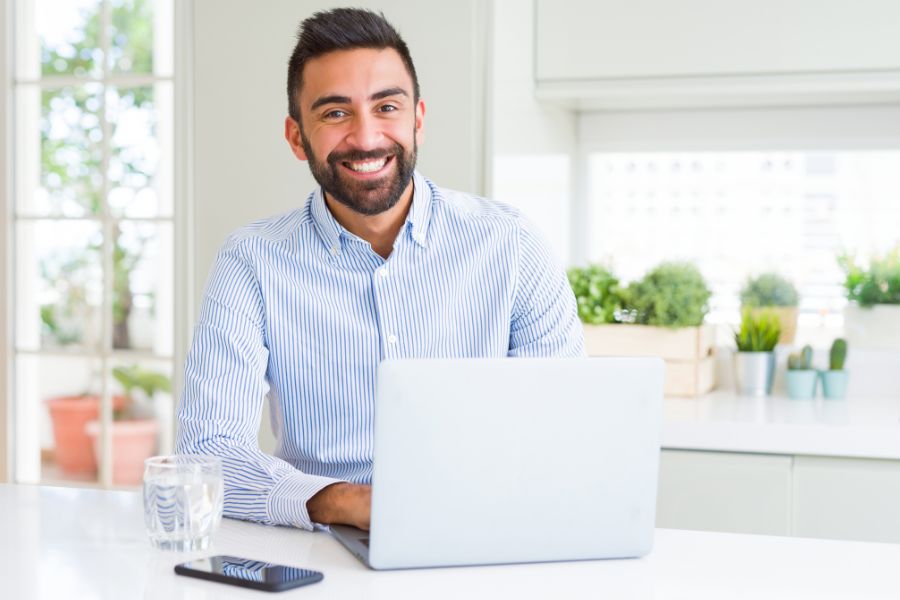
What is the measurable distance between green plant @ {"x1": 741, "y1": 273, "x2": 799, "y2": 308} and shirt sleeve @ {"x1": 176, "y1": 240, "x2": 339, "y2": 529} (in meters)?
1.72

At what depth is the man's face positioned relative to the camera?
72.3 inches

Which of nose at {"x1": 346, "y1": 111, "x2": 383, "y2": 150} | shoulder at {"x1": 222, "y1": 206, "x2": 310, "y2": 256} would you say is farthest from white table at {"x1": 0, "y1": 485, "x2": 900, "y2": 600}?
nose at {"x1": 346, "y1": 111, "x2": 383, "y2": 150}

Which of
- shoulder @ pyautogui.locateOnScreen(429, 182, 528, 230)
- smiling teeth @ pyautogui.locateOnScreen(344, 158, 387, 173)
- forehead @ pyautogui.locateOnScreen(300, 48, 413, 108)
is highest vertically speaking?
forehead @ pyautogui.locateOnScreen(300, 48, 413, 108)

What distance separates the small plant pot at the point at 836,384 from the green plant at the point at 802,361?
5 centimetres

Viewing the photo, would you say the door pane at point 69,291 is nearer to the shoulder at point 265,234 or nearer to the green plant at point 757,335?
the green plant at point 757,335

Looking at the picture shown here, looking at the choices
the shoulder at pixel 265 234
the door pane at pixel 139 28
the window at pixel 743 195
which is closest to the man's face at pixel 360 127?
the shoulder at pixel 265 234

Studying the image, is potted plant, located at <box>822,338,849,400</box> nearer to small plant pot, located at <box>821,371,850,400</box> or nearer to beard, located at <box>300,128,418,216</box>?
small plant pot, located at <box>821,371,850,400</box>

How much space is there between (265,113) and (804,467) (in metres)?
1.55

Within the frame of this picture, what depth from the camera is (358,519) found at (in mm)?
1389

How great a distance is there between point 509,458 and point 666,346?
166 centimetres

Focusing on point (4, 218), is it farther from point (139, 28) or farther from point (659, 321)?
point (139, 28)

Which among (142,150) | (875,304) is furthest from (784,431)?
(142,150)

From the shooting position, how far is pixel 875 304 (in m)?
3.00

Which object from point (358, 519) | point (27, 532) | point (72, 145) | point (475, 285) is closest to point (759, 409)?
point (475, 285)
